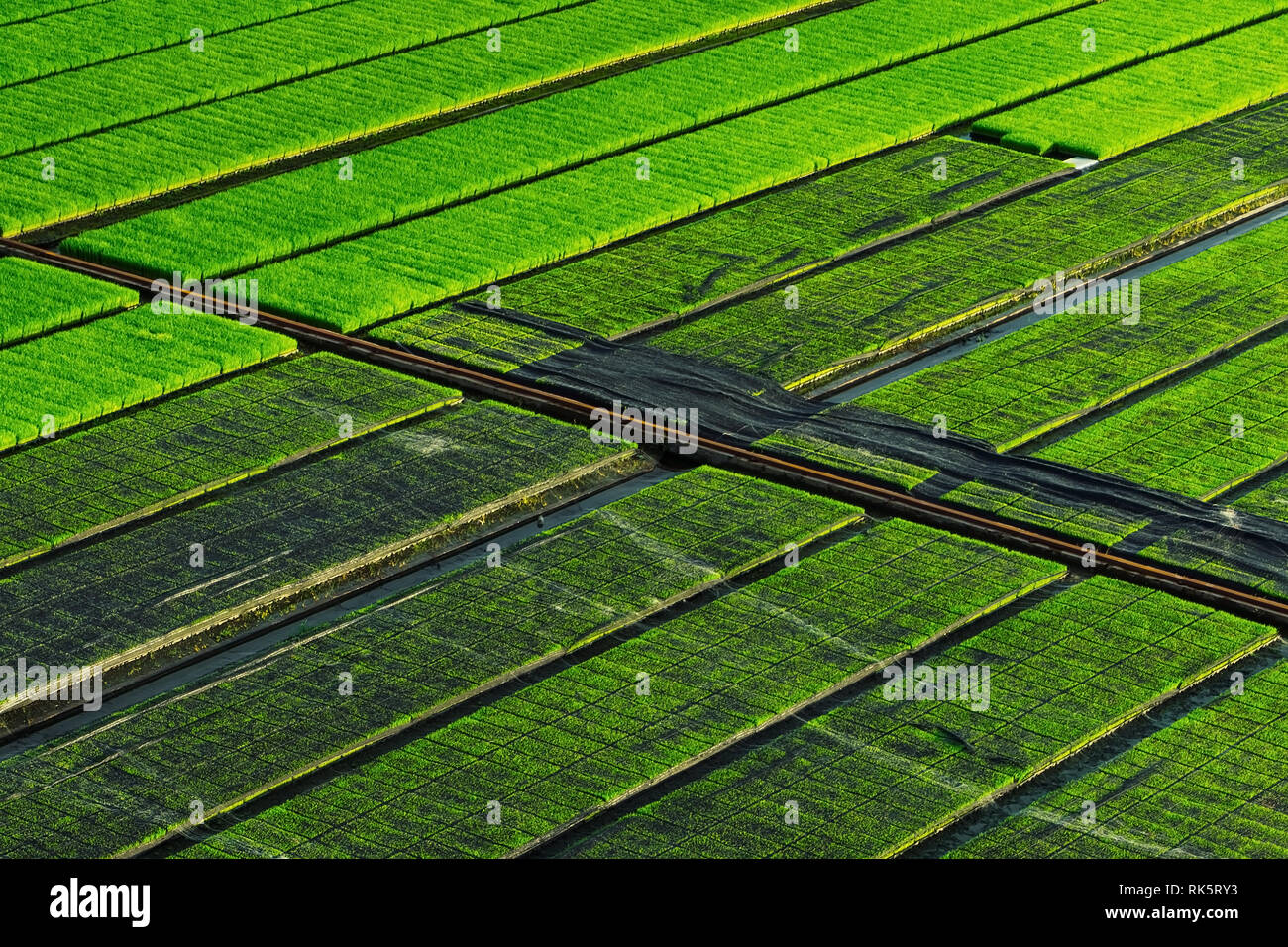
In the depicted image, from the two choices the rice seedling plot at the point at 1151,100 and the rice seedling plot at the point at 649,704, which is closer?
the rice seedling plot at the point at 649,704

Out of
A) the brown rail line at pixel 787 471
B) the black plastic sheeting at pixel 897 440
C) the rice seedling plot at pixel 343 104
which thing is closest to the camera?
the brown rail line at pixel 787 471

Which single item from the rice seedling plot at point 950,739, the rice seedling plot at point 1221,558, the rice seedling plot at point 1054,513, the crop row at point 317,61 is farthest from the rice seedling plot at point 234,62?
the rice seedling plot at point 950,739

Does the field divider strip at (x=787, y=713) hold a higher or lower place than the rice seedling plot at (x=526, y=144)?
lower

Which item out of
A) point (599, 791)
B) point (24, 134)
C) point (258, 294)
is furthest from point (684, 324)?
point (24, 134)

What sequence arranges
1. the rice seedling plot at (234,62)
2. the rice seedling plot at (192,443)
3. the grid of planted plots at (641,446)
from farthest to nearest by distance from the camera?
the rice seedling plot at (234,62), the rice seedling plot at (192,443), the grid of planted plots at (641,446)

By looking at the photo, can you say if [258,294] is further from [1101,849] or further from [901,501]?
[1101,849]

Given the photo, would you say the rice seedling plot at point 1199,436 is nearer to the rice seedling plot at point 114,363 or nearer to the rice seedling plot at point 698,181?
the rice seedling plot at point 698,181

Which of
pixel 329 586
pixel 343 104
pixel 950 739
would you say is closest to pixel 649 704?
pixel 950 739
